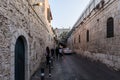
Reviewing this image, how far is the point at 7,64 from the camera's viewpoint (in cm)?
493

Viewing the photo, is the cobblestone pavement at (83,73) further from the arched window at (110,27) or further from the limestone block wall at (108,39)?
the arched window at (110,27)

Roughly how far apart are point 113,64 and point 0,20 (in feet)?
28.9

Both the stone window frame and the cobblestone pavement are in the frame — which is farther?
the stone window frame

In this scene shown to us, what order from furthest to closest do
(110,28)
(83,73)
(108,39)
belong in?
(108,39) < (110,28) < (83,73)

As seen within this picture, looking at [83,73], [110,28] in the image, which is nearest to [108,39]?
[110,28]

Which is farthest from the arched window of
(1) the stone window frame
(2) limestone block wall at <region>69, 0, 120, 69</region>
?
(2) limestone block wall at <region>69, 0, 120, 69</region>

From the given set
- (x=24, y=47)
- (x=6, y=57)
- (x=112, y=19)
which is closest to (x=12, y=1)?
(x=6, y=57)

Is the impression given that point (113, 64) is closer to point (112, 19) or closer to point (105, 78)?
point (105, 78)

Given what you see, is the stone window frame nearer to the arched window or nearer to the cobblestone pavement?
the arched window

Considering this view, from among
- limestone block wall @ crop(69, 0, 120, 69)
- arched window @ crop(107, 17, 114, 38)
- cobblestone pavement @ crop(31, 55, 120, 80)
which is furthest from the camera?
arched window @ crop(107, 17, 114, 38)

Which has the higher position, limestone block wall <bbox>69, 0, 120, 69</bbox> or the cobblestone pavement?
limestone block wall <bbox>69, 0, 120, 69</bbox>

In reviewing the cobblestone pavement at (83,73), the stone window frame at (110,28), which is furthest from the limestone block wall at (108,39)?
the cobblestone pavement at (83,73)

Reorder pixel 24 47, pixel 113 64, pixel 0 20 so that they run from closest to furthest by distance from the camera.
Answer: pixel 0 20
pixel 24 47
pixel 113 64

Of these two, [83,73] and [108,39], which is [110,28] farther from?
[83,73]
